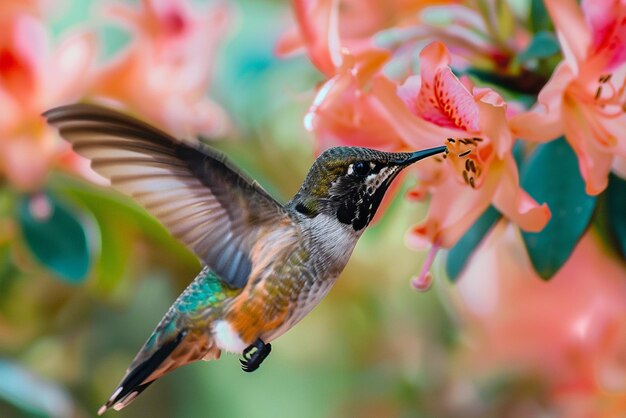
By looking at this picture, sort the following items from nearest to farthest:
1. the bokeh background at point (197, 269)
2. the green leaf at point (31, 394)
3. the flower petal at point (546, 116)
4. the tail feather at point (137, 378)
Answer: the tail feather at point (137, 378)
the flower petal at point (546, 116)
the bokeh background at point (197, 269)
the green leaf at point (31, 394)

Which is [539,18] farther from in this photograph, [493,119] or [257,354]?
[257,354]

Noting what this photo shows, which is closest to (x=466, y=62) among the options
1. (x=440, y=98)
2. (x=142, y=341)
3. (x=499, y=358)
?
(x=440, y=98)

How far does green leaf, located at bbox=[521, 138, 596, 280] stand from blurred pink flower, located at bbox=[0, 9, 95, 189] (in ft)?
2.15

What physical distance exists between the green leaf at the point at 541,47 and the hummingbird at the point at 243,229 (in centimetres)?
29

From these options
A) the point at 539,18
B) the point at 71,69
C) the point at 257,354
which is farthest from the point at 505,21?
the point at 71,69

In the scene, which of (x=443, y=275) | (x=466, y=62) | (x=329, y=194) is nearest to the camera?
(x=329, y=194)

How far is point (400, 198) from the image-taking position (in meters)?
1.19

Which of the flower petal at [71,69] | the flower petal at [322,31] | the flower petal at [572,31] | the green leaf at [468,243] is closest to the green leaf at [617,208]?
the green leaf at [468,243]

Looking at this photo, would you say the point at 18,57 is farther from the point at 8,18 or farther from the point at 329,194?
the point at 329,194

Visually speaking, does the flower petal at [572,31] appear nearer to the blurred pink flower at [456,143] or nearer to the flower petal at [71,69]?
the blurred pink flower at [456,143]

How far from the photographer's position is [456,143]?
2.50 feet

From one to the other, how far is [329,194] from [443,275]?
518 mm

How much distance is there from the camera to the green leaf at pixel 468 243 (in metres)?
1.04

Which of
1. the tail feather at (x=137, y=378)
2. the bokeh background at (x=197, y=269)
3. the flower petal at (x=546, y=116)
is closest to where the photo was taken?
the tail feather at (x=137, y=378)
